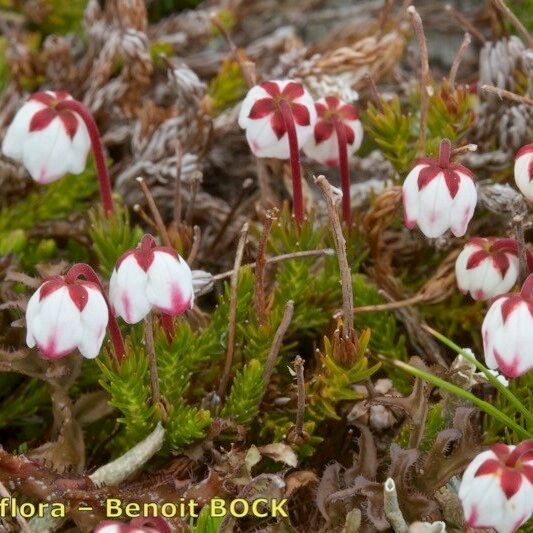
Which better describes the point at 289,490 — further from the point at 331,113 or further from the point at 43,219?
the point at 43,219

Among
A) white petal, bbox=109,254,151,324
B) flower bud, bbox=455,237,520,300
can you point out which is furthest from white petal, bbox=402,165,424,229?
white petal, bbox=109,254,151,324

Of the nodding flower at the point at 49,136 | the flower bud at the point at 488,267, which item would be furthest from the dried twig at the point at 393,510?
the nodding flower at the point at 49,136

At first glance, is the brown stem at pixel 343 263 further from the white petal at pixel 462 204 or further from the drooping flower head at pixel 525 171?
the drooping flower head at pixel 525 171

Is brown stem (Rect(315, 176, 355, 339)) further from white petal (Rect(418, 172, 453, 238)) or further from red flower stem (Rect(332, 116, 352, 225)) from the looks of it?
red flower stem (Rect(332, 116, 352, 225))

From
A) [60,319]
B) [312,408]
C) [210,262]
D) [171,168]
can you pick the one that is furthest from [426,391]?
[171,168]

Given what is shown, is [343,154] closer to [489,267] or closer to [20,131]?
[489,267]
